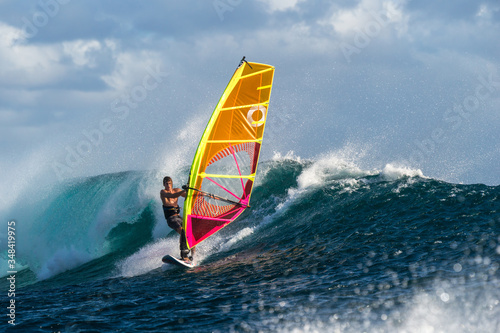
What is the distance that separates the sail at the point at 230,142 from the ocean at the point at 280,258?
2.80 feet

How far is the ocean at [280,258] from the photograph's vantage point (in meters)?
5.53

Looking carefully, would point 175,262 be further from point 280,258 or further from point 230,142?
point 230,142

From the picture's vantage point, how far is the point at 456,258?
705cm

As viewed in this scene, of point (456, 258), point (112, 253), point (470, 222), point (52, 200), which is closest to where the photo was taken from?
point (456, 258)

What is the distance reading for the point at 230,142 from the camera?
953cm

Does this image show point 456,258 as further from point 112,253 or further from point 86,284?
point 112,253

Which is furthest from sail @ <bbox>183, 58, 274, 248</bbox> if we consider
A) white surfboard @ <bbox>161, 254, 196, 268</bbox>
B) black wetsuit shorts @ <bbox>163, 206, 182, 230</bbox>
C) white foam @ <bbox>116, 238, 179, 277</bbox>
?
white foam @ <bbox>116, 238, 179, 277</bbox>

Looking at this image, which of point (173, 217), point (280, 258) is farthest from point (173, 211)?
point (280, 258)

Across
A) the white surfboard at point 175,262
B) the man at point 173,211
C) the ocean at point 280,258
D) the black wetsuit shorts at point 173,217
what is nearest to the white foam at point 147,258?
the ocean at point 280,258

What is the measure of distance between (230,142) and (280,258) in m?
2.71

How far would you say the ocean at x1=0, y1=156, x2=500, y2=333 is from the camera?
5531 millimetres

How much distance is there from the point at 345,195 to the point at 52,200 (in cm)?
981

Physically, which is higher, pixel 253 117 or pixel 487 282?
pixel 253 117

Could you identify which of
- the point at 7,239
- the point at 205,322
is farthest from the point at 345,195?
the point at 7,239
